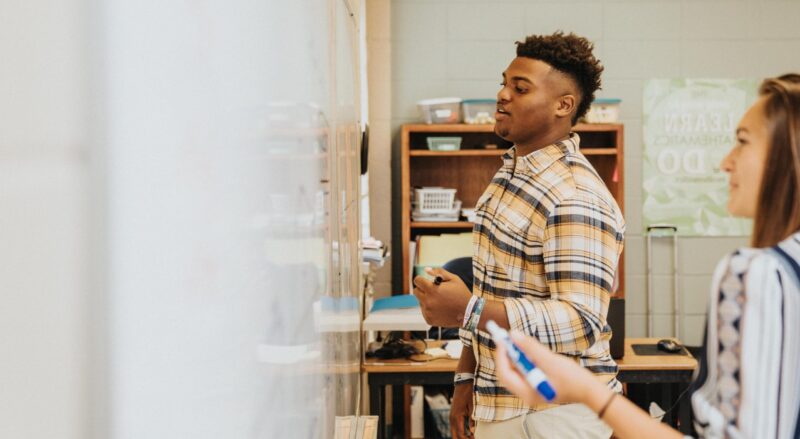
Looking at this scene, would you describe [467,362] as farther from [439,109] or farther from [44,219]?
[439,109]

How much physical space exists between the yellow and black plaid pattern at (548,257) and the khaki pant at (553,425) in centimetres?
2

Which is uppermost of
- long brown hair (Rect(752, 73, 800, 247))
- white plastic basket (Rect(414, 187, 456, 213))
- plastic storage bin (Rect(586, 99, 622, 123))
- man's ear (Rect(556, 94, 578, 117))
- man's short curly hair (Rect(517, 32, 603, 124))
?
plastic storage bin (Rect(586, 99, 622, 123))

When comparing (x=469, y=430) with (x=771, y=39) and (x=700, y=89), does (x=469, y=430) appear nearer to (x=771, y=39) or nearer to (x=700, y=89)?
(x=700, y=89)

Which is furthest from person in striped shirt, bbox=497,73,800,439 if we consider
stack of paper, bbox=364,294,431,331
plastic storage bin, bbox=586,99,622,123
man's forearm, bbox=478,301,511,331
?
plastic storage bin, bbox=586,99,622,123

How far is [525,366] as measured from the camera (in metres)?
0.80

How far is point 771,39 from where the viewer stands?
16.1 ft

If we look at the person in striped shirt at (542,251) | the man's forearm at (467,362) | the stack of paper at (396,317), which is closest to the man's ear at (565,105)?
the person in striped shirt at (542,251)

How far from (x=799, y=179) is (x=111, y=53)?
647 millimetres

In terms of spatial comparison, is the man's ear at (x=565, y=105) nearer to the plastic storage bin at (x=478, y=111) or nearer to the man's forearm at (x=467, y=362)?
the man's forearm at (x=467, y=362)

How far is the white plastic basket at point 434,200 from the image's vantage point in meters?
4.57

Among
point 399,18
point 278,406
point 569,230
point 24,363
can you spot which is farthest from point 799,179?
point 399,18

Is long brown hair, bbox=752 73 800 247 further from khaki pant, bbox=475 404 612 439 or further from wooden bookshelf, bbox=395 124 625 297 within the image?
wooden bookshelf, bbox=395 124 625 297

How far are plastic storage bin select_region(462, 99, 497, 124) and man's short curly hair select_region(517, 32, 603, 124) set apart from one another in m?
2.61

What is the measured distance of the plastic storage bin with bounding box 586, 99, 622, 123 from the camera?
4.55 metres
